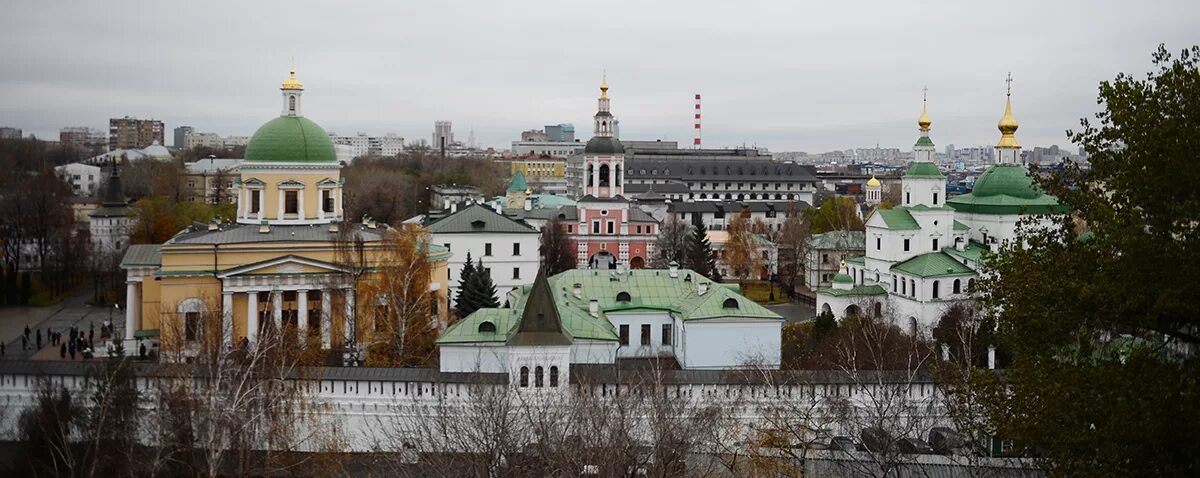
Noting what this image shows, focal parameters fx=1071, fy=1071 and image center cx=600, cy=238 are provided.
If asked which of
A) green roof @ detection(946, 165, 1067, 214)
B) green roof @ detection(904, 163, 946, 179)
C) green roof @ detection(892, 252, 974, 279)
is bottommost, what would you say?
green roof @ detection(892, 252, 974, 279)

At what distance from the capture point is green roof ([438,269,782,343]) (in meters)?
25.0

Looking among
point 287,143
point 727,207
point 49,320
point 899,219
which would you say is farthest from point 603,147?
point 49,320

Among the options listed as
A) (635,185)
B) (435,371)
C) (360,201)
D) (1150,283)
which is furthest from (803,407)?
(635,185)

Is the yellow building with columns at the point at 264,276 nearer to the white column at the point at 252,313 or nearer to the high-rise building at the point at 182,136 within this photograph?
the white column at the point at 252,313

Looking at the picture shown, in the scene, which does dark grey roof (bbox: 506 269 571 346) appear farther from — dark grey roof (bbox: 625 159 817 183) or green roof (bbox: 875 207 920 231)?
dark grey roof (bbox: 625 159 817 183)

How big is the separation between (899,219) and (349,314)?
20.8 m

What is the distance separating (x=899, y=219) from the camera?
3984cm

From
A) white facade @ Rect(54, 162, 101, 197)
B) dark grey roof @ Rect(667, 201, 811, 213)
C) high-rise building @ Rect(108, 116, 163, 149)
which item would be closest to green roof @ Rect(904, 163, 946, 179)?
dark grey roof @ Rect(667, 201, 811, 213)

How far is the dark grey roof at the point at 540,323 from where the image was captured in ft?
72.5

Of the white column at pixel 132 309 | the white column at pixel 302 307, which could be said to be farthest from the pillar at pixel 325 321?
the white column at pixel 132 309

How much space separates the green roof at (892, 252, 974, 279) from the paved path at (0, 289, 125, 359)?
2608 centimetres

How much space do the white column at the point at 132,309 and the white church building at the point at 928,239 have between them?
2252 cm

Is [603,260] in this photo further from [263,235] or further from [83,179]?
[83,179]

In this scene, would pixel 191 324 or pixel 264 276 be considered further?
pixel 264 276
